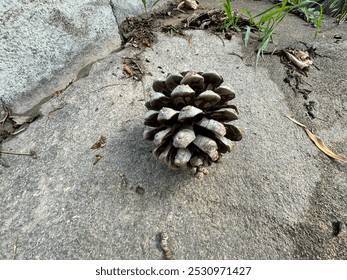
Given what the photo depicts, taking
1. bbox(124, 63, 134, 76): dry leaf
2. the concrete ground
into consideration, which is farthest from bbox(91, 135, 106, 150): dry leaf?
bbox(124, 63, 134, 76): dry leaf

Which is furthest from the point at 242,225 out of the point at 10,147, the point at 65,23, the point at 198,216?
the point at 65,23

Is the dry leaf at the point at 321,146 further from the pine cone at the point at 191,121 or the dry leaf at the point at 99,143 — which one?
the dry leaf at the point at 99,143

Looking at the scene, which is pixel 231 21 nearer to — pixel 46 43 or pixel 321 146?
pixel 321 146

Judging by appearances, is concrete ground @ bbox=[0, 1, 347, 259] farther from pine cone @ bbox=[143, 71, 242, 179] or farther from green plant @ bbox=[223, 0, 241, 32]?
green plant @ bbox=[223, 0, 241, 32]

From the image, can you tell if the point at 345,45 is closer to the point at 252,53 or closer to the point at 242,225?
the point at 252,53
